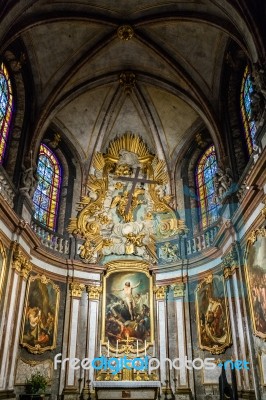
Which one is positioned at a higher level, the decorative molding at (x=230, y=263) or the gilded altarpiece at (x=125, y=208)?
the gilded altarpiece at (x=125, y=208)

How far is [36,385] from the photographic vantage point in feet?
44.2

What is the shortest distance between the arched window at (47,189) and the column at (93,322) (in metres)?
3.52

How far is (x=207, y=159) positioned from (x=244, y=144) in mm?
3361

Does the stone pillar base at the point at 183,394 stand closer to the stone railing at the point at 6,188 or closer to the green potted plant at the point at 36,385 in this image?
the green potted plant at the point at 36,385

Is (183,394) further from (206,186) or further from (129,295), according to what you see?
(206,186)

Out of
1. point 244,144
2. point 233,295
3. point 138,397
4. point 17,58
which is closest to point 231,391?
point 233,295

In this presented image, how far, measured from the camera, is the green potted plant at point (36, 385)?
13.4m

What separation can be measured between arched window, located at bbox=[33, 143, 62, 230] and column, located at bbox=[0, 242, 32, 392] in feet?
11.2

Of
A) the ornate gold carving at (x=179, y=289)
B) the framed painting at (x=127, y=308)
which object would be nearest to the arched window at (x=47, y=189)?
the framed painting at (x=127, y=308)

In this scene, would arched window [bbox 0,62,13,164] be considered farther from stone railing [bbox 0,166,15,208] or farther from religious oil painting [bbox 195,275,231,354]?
religious oil painting [bbox 195,275,231,354]

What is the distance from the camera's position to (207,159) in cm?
1920

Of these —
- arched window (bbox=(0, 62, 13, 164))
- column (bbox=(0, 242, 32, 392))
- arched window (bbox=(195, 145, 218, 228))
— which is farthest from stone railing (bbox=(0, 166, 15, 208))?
arched window (bbox=(195, 145, 218, 228))

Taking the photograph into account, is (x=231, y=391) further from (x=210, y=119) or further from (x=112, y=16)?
(x=112, y=16)

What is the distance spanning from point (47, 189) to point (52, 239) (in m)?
2.57
